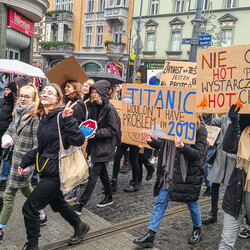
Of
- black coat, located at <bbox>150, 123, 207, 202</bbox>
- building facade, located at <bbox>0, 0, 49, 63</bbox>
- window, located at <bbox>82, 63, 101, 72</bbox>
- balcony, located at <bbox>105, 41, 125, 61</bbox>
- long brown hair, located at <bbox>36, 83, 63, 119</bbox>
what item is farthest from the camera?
window, located at <bbox>82, 63, 101, 72</bbox>

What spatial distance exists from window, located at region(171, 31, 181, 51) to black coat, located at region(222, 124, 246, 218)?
25.8 metres

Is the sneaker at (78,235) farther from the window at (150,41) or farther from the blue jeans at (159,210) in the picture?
the window at (150,41)

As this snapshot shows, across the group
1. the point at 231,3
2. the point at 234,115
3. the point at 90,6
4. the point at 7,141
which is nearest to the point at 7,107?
the point at 7,141

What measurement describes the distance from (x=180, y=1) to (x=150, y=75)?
830 inches

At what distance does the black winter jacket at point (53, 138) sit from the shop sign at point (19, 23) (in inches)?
366

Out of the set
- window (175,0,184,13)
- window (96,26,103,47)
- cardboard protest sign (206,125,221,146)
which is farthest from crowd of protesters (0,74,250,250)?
window (96,26,103,47)

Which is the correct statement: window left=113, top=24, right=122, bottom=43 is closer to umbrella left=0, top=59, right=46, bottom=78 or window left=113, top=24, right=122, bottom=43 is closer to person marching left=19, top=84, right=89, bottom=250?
umbrella left=0, top=59, right=46, bottom=78

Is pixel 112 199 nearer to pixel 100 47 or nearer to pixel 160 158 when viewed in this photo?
pixel 160 158

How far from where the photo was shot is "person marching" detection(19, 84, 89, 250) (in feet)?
11.5

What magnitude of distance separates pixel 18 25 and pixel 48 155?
399 inches

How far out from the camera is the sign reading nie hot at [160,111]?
379 centimetres

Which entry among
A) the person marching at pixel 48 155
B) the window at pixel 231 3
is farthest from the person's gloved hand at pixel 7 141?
the window at pixel 231 3

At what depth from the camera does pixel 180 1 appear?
28.0 meters

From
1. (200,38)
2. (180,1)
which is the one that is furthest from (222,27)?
(200,38)
